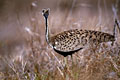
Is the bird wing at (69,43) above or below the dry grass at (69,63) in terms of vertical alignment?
above

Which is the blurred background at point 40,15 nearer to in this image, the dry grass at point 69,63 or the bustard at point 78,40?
the dry grass at point 69,63

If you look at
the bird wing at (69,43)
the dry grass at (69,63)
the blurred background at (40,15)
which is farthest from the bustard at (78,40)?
the blurred background at (40,15)

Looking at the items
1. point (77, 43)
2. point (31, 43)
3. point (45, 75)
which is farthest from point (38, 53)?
point (77, 43)

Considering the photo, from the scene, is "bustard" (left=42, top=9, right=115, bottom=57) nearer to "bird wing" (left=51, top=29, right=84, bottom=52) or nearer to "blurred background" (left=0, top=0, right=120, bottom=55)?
"bird wing" (left=51, top=29, right=84, bottom=52)

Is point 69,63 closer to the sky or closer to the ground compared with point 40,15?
closer to the ground

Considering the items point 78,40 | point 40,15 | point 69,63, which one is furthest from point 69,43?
point 40,15

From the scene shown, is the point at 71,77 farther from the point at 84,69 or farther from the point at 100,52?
the point at 100,52

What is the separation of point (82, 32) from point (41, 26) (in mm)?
1694

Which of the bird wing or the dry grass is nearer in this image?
the dry grass

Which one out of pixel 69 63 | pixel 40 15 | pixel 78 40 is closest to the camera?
pixel 78 40

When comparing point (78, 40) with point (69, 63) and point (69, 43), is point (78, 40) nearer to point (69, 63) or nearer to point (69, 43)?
point (69, 43)

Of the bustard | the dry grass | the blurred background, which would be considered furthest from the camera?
the blurred background

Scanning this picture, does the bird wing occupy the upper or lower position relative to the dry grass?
upper

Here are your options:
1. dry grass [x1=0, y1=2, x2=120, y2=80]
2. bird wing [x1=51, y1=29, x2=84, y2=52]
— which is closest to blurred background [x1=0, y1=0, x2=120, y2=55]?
dry grass [x1=0, y1=2, x2=120, y2=80]
